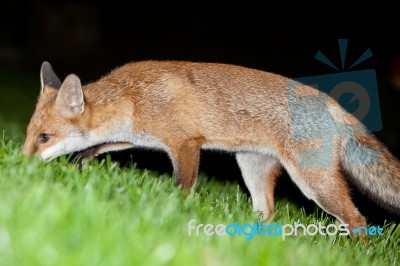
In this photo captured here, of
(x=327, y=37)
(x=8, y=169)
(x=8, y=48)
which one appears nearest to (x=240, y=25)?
(x=327, y=37)

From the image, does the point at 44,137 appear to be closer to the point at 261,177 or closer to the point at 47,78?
the point at 47,78

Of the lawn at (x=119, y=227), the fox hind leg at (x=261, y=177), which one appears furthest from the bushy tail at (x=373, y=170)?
the fox hind leg at (x=261, y=177)

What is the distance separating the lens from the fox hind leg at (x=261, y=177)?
675 centimetres

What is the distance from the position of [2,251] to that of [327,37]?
27638 mm

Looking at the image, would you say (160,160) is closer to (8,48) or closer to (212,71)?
(212,71)

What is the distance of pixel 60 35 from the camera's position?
2623 centimetres

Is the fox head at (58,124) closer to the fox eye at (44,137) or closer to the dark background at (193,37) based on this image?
the fox eye at (44,137)

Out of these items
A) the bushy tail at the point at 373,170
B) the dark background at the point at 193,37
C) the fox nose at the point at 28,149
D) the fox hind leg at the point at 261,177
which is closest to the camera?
the fox nose at the point at 28,149

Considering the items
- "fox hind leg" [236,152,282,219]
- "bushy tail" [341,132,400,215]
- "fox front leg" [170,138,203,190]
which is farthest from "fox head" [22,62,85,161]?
"bushy tail" [341,132,400,215]

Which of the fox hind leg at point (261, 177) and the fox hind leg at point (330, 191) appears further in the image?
the fox hind leg at point (261, 177)

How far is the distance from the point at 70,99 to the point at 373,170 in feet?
10.6

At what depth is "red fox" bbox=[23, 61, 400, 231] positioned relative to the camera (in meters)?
6.02

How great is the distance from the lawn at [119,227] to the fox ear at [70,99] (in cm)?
57

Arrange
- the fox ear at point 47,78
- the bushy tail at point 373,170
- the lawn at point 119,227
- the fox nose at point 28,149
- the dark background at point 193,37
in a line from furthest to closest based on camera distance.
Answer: the dark background at point 193,37 < the fox ear at point 47,78 < the bushy tail at point 373,170 < the fox nose at point 28,149 < the lawn at point 119,227
